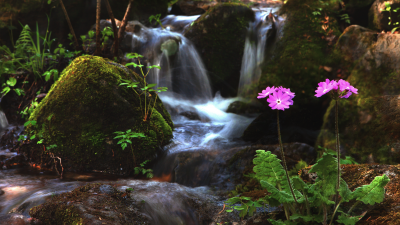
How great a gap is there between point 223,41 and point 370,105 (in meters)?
5.10

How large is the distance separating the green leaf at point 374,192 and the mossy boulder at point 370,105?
2.36 metres

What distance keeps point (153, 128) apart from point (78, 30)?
6.06 m

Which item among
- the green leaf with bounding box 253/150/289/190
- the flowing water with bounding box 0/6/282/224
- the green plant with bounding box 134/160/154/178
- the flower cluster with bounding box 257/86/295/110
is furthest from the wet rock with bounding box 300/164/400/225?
the green plant with bounding box 134/160/154/178

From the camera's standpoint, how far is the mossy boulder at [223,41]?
8.34m

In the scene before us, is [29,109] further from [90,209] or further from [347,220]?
[347,220]

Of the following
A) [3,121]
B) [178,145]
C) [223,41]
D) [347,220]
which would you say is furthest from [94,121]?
[223,41]

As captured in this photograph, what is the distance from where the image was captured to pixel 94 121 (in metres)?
4.21

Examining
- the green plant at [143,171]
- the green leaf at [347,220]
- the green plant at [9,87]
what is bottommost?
the green plant at [143,171]

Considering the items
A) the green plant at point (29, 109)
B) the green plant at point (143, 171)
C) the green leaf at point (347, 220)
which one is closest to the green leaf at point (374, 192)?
the green leaf at point (347, 220)

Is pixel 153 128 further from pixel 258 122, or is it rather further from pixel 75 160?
pixel 258 122

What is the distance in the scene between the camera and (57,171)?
384 cm

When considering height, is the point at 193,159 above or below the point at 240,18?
below

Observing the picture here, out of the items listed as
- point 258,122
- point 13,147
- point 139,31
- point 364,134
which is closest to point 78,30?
point 139,31

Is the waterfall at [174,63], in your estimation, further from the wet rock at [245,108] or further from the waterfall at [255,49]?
the waterfall at [255,49]
